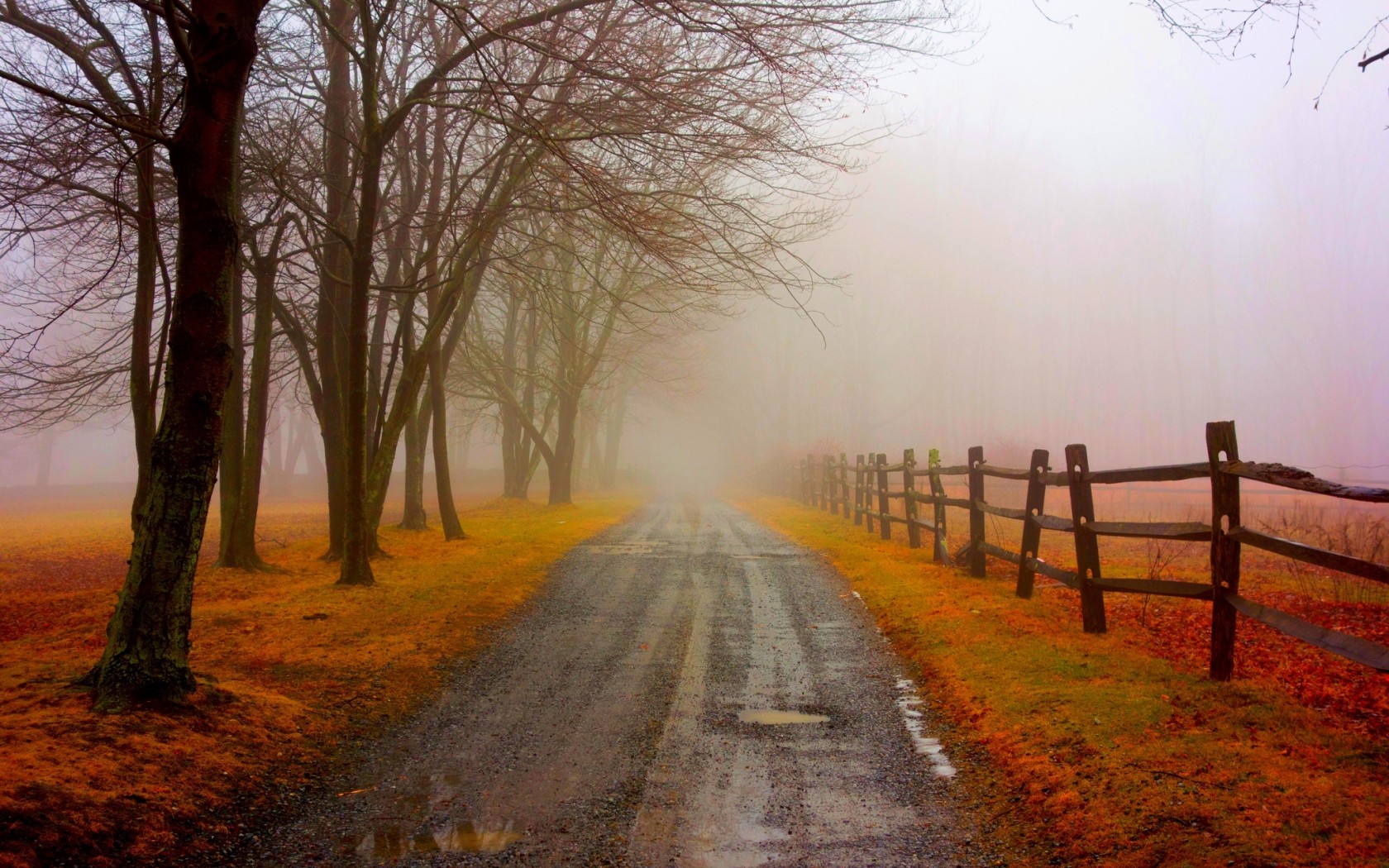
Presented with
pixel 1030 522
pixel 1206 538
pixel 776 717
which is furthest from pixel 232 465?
pixel 1206 538

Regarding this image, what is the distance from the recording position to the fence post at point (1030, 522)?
28.6 feet

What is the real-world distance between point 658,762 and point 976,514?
717 centimetres

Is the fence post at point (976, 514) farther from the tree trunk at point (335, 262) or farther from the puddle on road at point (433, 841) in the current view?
the tree trunk at point (335, 262)

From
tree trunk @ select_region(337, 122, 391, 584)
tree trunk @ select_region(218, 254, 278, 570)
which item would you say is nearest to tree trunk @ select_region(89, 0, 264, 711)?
tree trunk @ select_region(337, 122, 391, 584)

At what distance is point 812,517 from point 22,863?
19899 millimetres

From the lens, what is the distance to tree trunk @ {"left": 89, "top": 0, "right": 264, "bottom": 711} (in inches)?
202

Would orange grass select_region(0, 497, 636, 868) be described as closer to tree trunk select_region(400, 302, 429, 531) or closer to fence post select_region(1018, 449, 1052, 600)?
tree trunk select_region(400, 302, 429, 531)

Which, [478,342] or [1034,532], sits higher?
[478,342]

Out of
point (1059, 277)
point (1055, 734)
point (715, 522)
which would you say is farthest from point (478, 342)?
point (1059, 277)

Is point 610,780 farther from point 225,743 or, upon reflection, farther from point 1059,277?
point 1059,277

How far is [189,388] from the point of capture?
17.0 ft

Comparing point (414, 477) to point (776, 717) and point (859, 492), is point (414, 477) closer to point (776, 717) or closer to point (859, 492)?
point (859, 492)

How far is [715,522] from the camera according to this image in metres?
20.9

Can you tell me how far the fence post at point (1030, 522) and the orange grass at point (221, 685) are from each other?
535 centimetres
